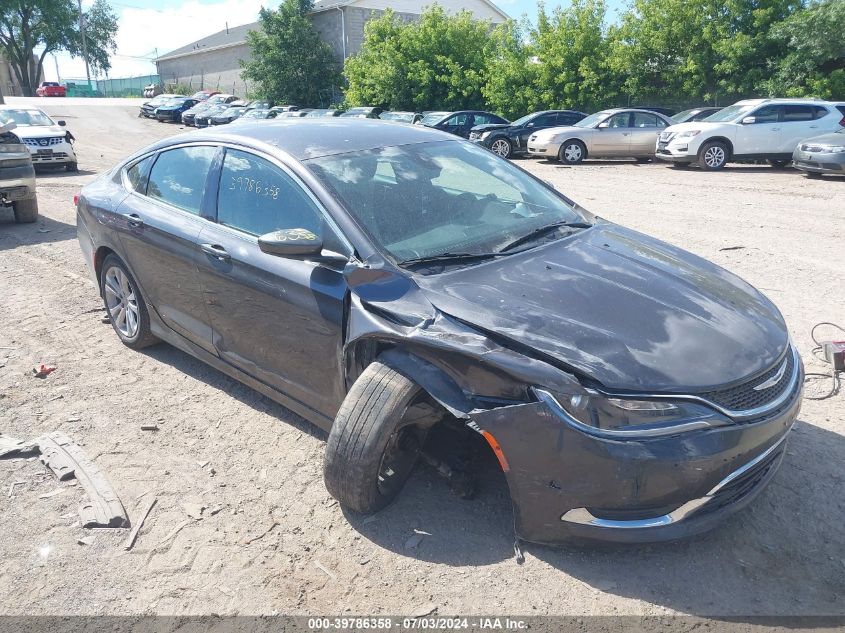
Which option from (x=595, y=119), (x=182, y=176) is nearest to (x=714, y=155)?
(x=595, y=119)

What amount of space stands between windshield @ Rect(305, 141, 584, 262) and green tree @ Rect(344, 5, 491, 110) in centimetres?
2667

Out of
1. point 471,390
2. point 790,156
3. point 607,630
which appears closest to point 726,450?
point 607,630

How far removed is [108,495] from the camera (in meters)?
3.41

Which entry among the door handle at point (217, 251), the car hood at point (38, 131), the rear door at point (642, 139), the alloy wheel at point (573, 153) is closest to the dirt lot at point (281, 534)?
the door handle at point (217, 251)

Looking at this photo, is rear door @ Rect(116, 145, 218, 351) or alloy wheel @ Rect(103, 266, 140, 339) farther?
alloy wheel @ Rect(103, 266, 140, 339)

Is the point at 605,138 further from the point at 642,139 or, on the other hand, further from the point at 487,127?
the point at 487,127

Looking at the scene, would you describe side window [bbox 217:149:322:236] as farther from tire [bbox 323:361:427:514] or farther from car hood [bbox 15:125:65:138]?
car hood [bbox 15:125:65:138]

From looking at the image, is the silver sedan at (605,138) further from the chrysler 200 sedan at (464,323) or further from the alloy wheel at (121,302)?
the alloy wheel at (121,302)

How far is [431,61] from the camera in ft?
101

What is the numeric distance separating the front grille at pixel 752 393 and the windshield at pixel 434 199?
4.25 ft

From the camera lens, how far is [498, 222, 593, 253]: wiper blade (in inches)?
139

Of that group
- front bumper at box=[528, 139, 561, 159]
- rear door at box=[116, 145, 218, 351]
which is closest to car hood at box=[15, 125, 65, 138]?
front bumper at box=[528, 139, 561, 159]

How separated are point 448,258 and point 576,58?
25.2m

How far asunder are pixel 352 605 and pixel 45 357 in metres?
3.63
